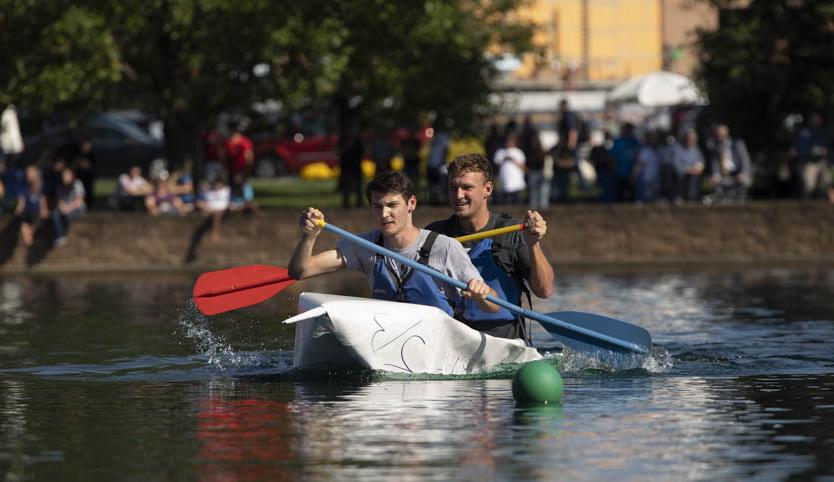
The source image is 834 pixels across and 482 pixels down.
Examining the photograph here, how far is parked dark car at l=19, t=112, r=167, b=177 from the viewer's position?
51934 millimetres

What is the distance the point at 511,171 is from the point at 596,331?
15969mm

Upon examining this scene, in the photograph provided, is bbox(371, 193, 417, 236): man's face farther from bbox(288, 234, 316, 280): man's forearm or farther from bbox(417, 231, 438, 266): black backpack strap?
bbox(288, 234, 316, 280): man's forearm

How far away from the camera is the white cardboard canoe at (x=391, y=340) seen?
13.5 meters

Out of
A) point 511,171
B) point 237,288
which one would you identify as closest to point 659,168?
point 511,171

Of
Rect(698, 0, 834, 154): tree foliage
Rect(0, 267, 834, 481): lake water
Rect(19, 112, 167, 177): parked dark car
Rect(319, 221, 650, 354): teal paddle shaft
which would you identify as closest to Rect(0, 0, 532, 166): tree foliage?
Rect(698, 0, 834, 154): tree foliage

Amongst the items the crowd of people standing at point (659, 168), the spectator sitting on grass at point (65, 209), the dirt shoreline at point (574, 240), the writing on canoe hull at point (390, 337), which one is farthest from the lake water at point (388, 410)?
the crowd of people standing at point (659, 168)

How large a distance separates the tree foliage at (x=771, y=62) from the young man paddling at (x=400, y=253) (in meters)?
22.2

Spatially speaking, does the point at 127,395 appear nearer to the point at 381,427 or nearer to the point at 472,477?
the point at 381,427

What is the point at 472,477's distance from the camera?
9.34 m

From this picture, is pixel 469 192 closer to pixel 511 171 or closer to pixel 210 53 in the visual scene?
pixel 511 171

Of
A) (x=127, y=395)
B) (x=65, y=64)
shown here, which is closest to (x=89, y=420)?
(x=127, y=395)

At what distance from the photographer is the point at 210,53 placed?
33031mm

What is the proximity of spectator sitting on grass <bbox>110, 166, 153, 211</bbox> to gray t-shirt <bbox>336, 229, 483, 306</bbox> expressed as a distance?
1847cm

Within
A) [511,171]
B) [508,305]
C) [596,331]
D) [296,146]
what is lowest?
[596,331]
